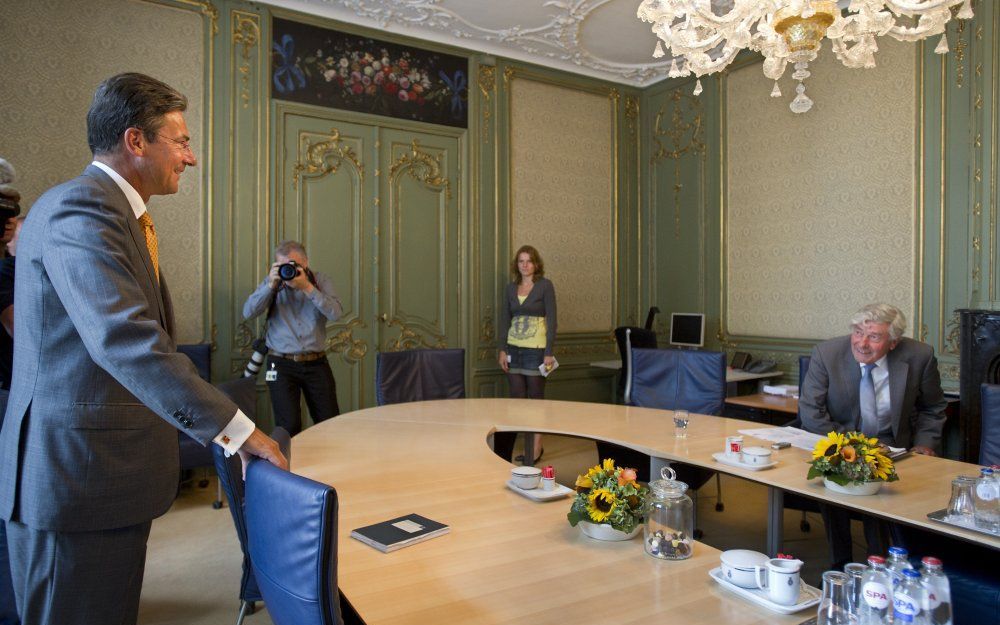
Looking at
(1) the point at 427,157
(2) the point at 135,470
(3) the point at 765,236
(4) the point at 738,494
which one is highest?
(1) the point at 427,157

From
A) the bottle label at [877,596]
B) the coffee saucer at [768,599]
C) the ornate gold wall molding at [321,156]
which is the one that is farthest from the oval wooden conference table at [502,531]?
the ornate gold wall molding at [321,156]

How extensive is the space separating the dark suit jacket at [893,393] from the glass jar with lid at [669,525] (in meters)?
1.65

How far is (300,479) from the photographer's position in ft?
3.66

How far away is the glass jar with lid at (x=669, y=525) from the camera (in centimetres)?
153

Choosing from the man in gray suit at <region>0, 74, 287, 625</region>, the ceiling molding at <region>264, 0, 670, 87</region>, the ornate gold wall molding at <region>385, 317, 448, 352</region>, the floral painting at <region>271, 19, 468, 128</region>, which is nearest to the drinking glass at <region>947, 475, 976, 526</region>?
the man in gray suit at <region>0, 74, 287, 625</region>

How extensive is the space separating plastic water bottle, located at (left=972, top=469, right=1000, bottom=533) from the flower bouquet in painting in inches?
10.0

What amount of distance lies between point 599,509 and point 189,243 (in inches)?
157

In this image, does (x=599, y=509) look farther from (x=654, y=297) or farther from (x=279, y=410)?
(x=654, y=297)

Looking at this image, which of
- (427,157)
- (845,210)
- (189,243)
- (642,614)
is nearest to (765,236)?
(845,210)

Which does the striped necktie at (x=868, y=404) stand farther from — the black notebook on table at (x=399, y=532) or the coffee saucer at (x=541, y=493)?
the black notebook on table at (x=399, y=532)

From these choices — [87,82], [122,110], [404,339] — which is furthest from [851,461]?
[87,82]

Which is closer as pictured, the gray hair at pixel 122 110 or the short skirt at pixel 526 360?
the gray hair at pixel 122 110

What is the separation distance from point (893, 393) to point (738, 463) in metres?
1.11

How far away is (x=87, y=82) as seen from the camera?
14.0 feet
